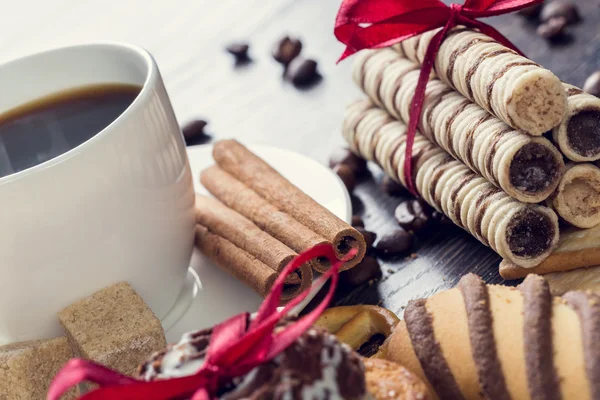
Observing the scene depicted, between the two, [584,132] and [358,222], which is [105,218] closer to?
[358,222]

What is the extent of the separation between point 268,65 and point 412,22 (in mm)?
905

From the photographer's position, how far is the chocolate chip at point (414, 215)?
1618mm

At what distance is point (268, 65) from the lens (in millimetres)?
2420

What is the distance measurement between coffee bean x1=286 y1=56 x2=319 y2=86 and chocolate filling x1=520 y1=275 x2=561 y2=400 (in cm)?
123

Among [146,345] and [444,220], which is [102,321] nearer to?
[146,345]

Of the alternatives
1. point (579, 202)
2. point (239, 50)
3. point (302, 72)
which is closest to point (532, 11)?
point (302, 72)

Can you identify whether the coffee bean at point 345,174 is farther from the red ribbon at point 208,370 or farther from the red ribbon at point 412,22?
the red ribbon at point 208,370

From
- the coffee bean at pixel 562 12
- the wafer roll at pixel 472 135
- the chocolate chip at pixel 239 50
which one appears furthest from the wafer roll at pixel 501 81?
the chocolate chip at pixel 239 50

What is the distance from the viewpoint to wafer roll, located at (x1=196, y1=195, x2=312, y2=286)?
1.42 metres

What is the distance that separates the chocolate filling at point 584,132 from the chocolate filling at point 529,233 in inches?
4.7

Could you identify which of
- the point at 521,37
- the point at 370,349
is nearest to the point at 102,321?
the point at 370,349

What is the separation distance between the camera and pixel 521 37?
2096mm

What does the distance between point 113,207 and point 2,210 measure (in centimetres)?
17

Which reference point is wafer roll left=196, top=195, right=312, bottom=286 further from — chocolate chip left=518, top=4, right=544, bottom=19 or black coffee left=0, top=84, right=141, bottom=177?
chocolate chip left=518, top=4, right=544, bottom=19
